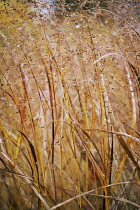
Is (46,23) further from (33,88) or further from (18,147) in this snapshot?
(18,147)

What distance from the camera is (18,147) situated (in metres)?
0.73

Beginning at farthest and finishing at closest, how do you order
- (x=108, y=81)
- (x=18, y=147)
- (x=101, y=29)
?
(x=101, y=29) → (x=108, y=81) → (x=18, y=147)

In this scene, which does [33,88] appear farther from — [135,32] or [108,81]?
[135,32]

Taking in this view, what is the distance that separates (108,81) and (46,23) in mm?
355

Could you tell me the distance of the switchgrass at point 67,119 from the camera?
0.75m

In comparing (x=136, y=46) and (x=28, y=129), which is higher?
(x=136, y=46)

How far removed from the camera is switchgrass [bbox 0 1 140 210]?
751 millimetres

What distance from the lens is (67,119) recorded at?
782mm

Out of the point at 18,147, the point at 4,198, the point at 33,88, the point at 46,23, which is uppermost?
the point at 46,23

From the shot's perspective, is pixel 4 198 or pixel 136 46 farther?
pixel 136 46

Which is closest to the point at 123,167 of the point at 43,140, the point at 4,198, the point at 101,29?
the point at 43,140

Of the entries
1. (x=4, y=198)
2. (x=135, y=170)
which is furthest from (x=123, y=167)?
(x=4, y=198)

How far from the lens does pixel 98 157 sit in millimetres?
791

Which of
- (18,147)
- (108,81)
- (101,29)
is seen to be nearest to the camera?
(18,147)
